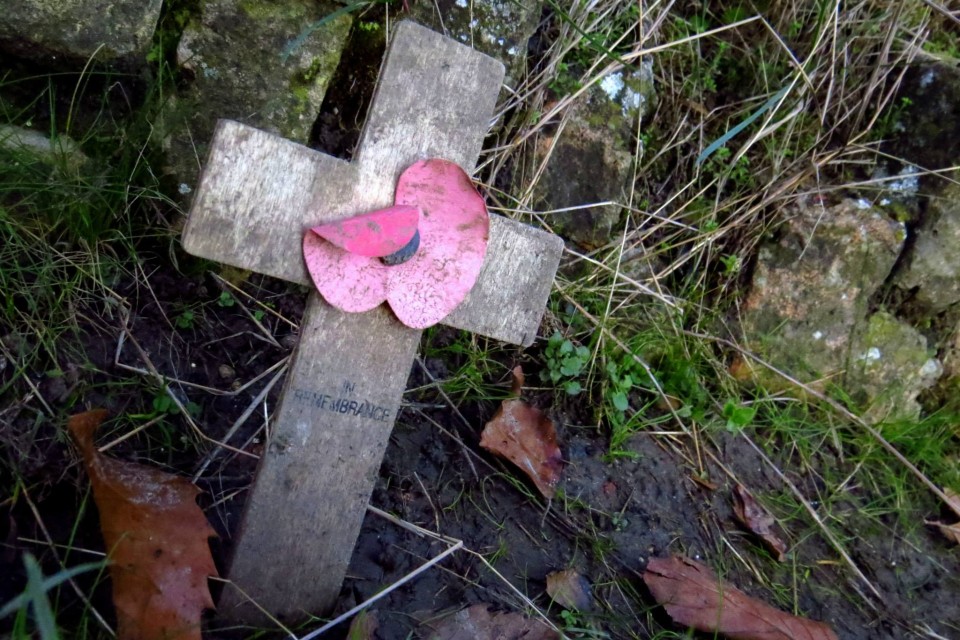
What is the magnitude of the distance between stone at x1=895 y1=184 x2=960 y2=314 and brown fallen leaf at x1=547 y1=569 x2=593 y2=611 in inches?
65.6

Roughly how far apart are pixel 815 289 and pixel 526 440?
1.21 metres

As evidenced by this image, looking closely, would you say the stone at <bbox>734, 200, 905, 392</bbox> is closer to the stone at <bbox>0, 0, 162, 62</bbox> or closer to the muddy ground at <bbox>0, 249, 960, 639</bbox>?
the muddy ground at <bbox>0, 249, 960, 639</bbox>

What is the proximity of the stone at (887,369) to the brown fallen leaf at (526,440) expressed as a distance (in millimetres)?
1189

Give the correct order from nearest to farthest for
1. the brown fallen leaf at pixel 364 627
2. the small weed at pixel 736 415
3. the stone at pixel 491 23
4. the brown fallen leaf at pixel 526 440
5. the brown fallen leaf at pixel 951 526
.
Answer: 1. the brown fallen leaf at pixel 364 627
2. the brown fallen leaf at pixel 526 440
3. the stone at pixel 491 23
4. the small weed at pixel 736 415
5. the brown fallen leaf at pixel 951 526

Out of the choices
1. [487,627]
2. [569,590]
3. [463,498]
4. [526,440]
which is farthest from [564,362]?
[487,627]

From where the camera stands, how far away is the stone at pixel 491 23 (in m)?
2.12

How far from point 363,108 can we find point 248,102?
12.3 inches

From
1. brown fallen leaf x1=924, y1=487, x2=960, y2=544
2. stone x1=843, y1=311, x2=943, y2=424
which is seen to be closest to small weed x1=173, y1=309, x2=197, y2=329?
stone x1=843, y1=311, x2=943, y2=424

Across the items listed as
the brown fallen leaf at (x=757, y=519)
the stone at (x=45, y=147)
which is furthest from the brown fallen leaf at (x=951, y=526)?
the stone at (x=45, y=147)

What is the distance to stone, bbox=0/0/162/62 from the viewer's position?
1.75 meters

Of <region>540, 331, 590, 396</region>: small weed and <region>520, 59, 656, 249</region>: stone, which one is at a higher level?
<region>520, 59, 656, 249</region>: stone

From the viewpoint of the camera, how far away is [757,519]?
2.25 m

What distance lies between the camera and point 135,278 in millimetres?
1846

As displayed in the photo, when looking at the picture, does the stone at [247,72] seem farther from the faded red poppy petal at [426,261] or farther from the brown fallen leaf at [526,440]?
the brown fallen leaf at [526,440]
